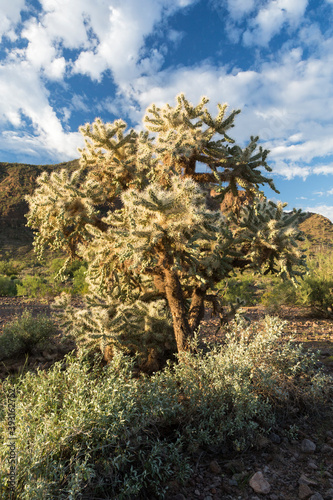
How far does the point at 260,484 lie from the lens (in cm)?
242

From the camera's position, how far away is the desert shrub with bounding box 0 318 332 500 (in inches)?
81.6

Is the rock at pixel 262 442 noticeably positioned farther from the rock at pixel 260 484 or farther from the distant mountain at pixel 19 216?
the distant mountain at pixel 19 216

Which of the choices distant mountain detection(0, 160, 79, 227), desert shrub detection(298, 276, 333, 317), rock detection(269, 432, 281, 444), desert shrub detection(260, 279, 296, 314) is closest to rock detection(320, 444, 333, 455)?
rock detection(269, 432, 281, 444)

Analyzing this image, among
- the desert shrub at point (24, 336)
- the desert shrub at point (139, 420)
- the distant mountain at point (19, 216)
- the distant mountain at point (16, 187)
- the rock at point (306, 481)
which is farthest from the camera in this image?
the distant mountain at point (16, 187)

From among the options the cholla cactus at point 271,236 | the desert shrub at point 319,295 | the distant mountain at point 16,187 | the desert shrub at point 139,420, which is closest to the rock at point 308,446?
the desert shrub at point 139,420

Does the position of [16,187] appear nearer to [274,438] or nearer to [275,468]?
[274,438]

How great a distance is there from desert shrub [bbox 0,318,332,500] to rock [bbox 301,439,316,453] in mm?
338

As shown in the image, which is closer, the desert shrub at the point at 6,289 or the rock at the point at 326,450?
the rock at the point at 326,450

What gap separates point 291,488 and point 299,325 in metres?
6.31

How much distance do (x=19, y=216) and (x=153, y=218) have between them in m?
40.3

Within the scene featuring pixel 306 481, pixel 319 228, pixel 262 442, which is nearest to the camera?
pixel 306 481

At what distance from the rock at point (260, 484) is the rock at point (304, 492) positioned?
218 mm

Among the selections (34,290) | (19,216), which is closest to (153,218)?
(34,290)

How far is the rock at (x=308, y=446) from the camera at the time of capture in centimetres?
296
